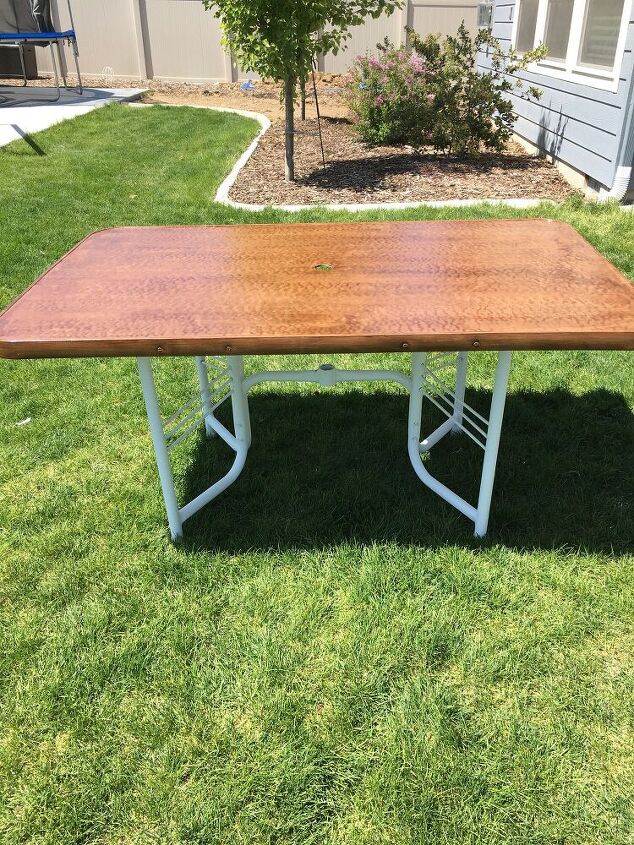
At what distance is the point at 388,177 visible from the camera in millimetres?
6926

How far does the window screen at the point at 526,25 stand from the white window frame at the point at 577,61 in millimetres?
489

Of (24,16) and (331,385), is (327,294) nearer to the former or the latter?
(331,385)

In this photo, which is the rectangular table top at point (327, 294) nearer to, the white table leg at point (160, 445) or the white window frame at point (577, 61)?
the white table leg at point (160, 445)

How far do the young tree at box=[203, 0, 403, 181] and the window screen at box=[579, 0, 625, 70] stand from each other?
6.26 ft

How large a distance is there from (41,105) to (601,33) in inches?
324

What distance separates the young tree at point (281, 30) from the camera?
5902 mm

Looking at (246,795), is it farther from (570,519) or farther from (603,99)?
(603,99)

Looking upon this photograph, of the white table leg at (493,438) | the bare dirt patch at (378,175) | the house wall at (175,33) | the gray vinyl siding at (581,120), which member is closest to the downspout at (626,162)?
the gray vinyl siding at (581,120)

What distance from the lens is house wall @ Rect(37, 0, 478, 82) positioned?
14.7 m

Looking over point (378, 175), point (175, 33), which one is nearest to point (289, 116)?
point (378, 175)

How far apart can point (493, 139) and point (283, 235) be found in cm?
592

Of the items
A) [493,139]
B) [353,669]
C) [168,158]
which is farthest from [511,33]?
[353,669]

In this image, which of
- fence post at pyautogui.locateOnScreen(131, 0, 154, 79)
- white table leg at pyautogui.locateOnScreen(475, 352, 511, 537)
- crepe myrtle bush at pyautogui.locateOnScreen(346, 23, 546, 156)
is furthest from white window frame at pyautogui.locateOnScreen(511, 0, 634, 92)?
fence post at pyautogui.locateOnScreen(131, 0, 154, 79)

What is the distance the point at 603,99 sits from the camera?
5.92 m
